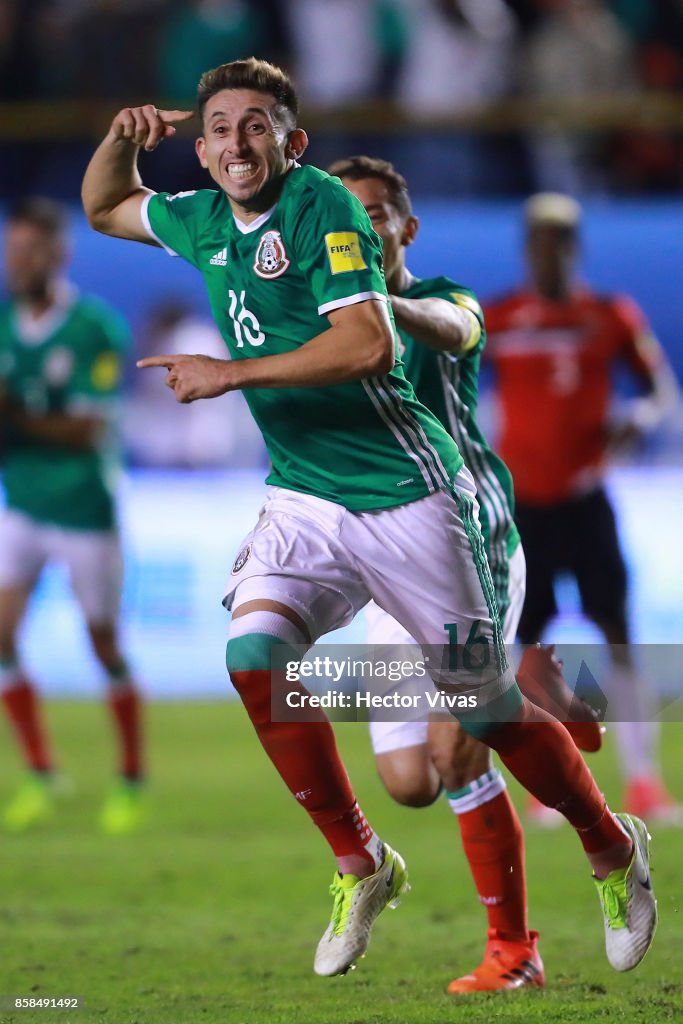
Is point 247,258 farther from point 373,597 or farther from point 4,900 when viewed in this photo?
point 4,900

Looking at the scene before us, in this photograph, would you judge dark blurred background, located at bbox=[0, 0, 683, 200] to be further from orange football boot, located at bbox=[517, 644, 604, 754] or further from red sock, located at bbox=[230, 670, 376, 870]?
red sock, located at bbox=[230, 670, 376, 870]

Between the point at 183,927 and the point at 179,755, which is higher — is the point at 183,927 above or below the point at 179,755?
above

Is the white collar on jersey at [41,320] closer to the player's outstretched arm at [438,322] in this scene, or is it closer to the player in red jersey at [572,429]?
the player in red jersey at [572,429]

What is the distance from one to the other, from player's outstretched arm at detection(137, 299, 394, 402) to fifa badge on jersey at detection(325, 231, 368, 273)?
0.40ft

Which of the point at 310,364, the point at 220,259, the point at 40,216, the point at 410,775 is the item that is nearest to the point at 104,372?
the point at 40,216

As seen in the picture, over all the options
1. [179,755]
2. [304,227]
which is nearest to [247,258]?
[304,227]

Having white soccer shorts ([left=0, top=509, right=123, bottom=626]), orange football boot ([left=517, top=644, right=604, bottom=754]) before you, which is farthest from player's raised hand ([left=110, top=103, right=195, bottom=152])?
white soccer shorts ([left=0, top=509, right=123, bottom=626])

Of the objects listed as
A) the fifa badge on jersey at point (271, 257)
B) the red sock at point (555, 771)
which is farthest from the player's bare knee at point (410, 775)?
the fifa badge on jersey at point (271, 257)

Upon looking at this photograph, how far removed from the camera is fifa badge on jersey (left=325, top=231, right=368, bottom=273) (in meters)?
3.89

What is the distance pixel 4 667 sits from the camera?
27.1ft

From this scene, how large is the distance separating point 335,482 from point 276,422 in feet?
0.72

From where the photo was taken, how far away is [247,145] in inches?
158

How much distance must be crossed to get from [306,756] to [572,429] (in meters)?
4.19

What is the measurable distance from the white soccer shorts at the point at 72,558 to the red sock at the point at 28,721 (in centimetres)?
51
